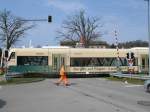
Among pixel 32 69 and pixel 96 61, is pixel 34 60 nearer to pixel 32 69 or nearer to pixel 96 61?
pixel 32 69

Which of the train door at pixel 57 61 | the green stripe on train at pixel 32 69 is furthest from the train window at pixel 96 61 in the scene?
the green stripe on train at pixel 32 69

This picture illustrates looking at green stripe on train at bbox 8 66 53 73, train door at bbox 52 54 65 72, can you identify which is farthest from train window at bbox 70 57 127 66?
green stripe on train at bbox 8 66 53 73

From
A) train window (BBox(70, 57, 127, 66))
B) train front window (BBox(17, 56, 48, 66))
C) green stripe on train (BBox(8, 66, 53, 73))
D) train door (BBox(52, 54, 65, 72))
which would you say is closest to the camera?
green stripe on train (BBox(8, 66, 53, 73))

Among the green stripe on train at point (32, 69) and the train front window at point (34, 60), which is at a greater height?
→ the train front window at point (34, 60)

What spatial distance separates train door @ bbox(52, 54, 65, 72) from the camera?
50.1 meters

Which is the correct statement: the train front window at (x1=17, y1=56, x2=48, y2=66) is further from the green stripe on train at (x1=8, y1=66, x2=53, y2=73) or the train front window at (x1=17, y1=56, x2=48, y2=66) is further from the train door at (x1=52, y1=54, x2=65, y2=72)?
the train door at (x1=52, y1=54, x2=65, y2=72)

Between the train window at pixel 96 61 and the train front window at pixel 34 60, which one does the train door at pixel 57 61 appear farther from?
the train window at pixel 96 61

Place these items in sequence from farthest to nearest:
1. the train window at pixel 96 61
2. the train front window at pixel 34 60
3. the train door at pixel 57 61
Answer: the train window at pixel 96 61 → the train door at pixel 57 61 → the train front window at pixel 34 60

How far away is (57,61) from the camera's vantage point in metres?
50.5

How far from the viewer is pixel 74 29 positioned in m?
99.0

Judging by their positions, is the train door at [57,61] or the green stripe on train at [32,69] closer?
the green stripe on train at [32,69]

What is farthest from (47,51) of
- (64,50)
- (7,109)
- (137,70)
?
(7,109)

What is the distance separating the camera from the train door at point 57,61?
50094 millimetres

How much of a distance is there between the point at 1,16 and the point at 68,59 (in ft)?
128
